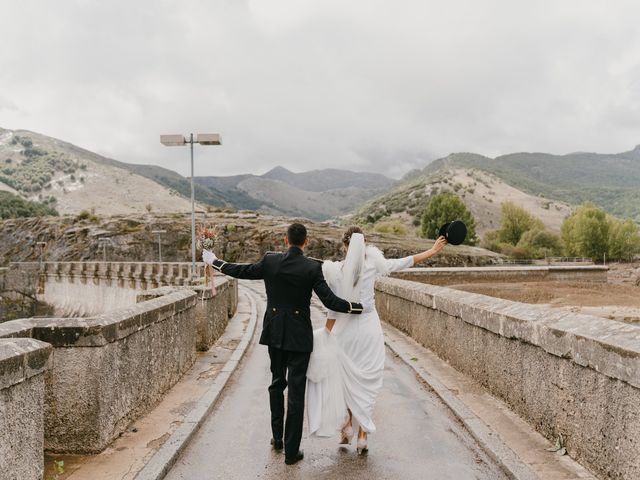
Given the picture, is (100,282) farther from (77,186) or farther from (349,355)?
(77,186)

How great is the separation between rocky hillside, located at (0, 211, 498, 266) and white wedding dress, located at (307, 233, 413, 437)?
1811 inches

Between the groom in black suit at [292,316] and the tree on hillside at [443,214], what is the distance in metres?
73.3

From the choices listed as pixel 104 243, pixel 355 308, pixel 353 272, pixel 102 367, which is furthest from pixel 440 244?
pixel 104 243

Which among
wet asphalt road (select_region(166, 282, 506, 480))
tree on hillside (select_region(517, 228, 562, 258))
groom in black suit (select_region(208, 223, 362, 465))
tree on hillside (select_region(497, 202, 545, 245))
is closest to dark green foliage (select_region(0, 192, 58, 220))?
tree on hillside (select_region(497, 202, 545, 245))

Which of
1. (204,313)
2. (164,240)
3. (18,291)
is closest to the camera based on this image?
(204,313)

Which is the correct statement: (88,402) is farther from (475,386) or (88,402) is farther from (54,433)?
(475,386)

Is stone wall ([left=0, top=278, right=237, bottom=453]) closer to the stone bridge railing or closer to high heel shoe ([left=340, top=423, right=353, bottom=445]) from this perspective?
the stone bridge railing

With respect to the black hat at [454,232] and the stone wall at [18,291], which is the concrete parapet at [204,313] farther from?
the stone wall at [18,291]

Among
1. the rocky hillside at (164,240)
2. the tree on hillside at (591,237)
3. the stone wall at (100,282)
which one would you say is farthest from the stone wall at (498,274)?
the tree on hillside at (591,237)

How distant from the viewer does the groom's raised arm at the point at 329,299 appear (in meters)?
5.05

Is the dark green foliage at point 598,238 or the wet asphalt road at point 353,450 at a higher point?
the dark green foliage at point 598,238

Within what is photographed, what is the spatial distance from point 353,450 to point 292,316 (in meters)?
1.48

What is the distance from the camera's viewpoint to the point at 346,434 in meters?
5.59

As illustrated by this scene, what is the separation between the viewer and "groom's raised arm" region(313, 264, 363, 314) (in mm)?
5047
